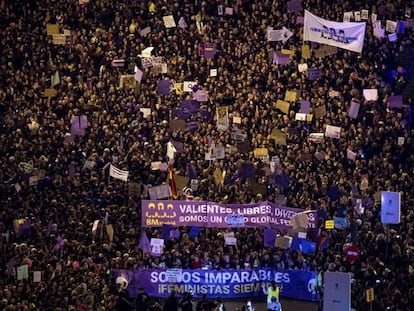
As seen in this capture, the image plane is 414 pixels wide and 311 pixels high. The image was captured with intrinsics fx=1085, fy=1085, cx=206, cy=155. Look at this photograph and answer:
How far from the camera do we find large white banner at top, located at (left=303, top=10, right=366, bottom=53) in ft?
87.1

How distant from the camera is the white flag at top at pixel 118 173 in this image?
24078mm

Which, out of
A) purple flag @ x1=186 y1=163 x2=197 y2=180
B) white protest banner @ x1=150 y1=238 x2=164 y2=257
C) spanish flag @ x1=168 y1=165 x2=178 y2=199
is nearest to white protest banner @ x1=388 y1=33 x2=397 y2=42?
purple flag @ x1=186 y1=163 x2=197 y2=180

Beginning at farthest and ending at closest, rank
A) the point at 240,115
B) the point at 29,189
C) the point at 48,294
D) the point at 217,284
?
the point at 240,115
the point at 29,189
the point at 217,284
the point at 48,294

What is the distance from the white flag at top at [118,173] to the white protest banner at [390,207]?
225 inches

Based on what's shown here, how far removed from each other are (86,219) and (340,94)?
694 centimetres

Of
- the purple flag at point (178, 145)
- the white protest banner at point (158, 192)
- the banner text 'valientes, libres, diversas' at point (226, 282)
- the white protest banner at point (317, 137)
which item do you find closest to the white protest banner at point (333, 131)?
the white protest banner at point (317, 137)

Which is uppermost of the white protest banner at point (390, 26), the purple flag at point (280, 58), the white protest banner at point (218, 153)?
the white protest banner at point (390, 26)

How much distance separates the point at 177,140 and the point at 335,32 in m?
4.97

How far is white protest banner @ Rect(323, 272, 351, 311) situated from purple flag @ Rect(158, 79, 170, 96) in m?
8.00

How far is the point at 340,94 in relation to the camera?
25.7 meters

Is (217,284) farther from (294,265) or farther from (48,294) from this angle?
(48,294)

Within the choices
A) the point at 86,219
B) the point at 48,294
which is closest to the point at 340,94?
the point at 86,219

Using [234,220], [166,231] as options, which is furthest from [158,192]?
[234,220]

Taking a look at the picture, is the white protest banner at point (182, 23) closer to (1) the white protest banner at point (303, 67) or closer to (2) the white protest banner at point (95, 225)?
(1) the white protest banner at point (303, 67)
